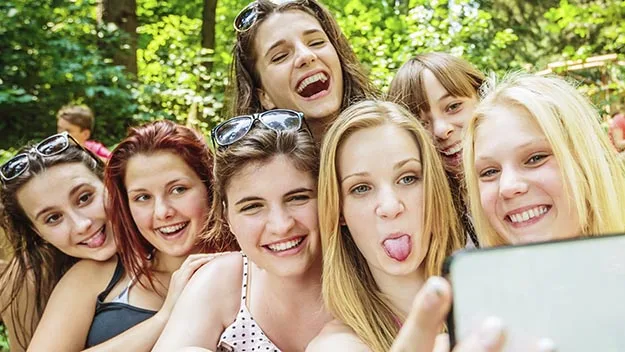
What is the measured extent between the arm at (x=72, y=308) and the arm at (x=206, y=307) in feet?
2.18

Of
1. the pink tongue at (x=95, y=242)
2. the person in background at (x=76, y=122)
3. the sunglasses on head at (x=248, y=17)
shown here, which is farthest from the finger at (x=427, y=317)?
the person in background at (x=76, y=122)

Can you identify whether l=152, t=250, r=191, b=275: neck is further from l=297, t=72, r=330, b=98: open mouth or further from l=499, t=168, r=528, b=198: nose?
l=499, t=168, r=528, b=198: nose

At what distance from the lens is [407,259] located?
72.2 inches

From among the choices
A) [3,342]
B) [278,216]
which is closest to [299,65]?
[278,216]

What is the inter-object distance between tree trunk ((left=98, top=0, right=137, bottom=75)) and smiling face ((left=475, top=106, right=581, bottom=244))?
7820 millimetres

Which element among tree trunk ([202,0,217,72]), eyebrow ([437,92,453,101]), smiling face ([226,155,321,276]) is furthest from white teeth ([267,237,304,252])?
tree trunk ([202,0,217,72])

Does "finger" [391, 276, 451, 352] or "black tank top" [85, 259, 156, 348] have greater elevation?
"finger" [391, 276, 451, 352]

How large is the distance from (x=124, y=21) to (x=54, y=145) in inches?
270

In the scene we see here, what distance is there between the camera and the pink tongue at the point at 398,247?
1816 mm

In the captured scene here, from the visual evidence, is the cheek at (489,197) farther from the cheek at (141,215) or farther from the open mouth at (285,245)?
the cheek at (141,215)

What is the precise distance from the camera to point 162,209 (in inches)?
98.1

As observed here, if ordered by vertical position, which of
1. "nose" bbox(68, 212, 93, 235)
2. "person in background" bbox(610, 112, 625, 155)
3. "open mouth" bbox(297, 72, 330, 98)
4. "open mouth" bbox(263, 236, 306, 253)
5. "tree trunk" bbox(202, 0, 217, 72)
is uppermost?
"tree trunk" bbox(202, 0, 217, 72)

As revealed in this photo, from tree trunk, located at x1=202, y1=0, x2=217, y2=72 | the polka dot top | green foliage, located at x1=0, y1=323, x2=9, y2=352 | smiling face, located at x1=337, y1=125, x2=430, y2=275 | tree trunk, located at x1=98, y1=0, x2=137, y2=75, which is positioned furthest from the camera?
tree trunk, located at x1=202, y1=0, x2=217, y2=72

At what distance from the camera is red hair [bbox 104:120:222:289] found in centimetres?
261
